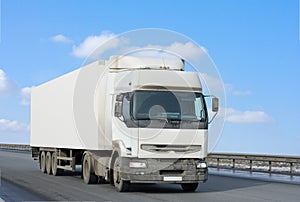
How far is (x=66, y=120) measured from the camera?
22766mm

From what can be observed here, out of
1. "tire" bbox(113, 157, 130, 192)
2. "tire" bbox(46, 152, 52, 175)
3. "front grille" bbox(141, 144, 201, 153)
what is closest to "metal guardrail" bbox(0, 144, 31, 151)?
"tire" bbox(46, 152, 52, 175)

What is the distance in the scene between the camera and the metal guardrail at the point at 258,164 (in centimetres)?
2980

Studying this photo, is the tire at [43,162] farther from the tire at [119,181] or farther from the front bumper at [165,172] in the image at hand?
the front bumper at [165,172]

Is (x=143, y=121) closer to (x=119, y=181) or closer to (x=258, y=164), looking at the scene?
(x=119, y=181)

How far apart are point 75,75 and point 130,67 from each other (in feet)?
11.1

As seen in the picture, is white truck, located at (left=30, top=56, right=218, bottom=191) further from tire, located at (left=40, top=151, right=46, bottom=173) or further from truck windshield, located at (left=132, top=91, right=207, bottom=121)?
tire, located at (left=40, top=151, right=46, bottom=173)

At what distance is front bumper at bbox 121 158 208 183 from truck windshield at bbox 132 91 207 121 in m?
1.26

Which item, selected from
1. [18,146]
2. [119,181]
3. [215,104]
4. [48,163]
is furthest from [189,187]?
[18,146]

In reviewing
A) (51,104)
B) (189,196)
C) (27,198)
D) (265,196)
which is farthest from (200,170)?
(51,104)

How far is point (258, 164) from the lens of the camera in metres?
35.7

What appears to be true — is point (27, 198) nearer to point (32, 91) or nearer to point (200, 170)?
point (200, 170)

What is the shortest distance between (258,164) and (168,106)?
19.8 m

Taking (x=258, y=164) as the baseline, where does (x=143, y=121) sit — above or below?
above

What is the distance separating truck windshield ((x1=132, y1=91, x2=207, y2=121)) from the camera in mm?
16891
